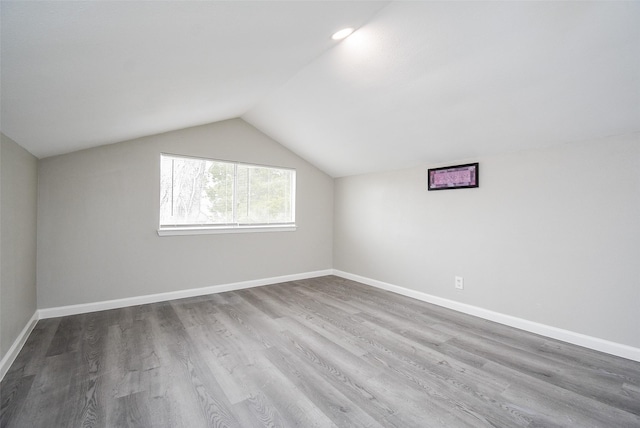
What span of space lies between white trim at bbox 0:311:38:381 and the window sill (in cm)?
139

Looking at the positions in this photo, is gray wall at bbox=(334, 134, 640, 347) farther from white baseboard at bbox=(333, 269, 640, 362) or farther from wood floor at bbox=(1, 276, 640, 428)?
wood floor at bbox=(1, 276, 640, 428)

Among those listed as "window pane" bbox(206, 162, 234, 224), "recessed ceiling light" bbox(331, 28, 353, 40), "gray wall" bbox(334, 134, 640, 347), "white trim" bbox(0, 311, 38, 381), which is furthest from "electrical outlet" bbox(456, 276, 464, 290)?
"white trim" bbox(0, 311, 38, 381)

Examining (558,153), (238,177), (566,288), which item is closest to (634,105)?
(558,153)

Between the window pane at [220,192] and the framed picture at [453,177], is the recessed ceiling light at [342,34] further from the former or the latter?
the window pane at [220,192]

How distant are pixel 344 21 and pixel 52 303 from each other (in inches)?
155

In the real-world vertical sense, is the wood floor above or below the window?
below

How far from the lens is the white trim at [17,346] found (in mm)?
2023

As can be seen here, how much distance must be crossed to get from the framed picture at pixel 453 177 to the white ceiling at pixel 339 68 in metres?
0.16

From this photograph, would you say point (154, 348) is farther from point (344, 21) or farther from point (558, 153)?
point (558, 153)

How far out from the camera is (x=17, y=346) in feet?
7.62

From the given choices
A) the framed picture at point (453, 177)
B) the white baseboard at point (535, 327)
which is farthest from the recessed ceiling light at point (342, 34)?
the white baseboard at point (535, 327)

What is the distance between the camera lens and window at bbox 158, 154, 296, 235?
3.81 metres

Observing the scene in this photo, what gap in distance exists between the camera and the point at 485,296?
3197 millimetres

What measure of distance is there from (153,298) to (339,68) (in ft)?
11.2
